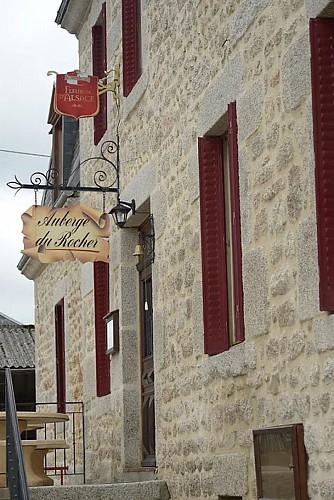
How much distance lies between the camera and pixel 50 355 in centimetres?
1536

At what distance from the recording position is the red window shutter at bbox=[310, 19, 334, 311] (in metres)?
5.67

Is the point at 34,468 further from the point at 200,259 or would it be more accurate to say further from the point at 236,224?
the point at 236,224

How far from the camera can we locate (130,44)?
10.4 m

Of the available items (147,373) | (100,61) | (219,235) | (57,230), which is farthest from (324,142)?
(100,61)

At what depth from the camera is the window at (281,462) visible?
5.87 m

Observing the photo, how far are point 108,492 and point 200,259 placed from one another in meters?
2.13

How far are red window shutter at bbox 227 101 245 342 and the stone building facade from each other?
9 centimetres

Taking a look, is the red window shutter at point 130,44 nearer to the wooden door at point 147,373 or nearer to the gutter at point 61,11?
the wooden door at point 147,373

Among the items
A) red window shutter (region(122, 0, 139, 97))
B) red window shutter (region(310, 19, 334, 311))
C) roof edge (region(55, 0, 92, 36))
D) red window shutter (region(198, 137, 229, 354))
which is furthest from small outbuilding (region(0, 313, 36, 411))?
red window shutter (region(310, 19, 334, 311))

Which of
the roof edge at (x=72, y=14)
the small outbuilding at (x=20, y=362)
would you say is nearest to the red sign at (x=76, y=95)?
the roof edge at (x=72, y=14)

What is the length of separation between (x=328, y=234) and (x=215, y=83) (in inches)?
87.6

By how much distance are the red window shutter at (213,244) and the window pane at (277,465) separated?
1125 mm

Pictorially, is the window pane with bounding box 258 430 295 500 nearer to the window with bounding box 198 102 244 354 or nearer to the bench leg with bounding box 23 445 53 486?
the window with bounding box 198 102 244 354

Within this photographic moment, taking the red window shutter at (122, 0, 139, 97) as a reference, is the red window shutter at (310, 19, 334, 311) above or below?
below
